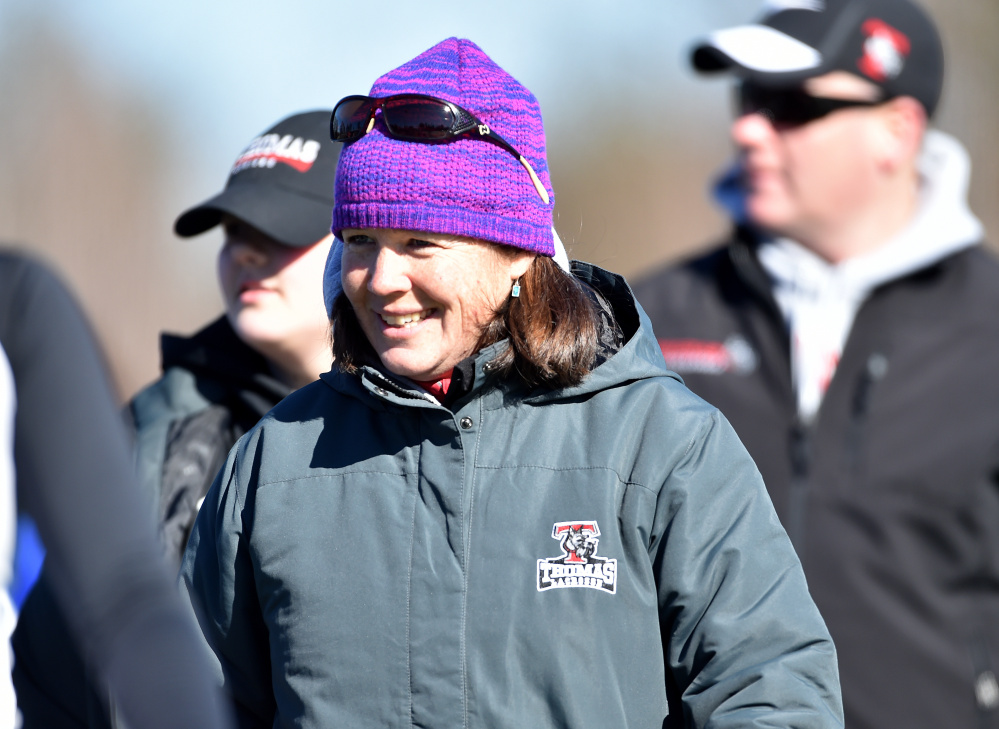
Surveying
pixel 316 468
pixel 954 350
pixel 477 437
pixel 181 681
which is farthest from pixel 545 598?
pixel 954 350

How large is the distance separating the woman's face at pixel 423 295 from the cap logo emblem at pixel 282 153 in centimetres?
112

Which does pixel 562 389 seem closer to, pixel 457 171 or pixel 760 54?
pixel 457 171

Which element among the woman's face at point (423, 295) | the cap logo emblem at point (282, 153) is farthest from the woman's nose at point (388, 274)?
the cap logo emblem at point (282, 153)

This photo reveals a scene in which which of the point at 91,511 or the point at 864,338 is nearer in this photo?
the point at 91,511

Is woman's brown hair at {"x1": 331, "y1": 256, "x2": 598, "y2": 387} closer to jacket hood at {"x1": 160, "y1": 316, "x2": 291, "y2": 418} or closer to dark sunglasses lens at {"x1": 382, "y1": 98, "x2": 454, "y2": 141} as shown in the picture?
dark sunglasses lens at {"x1": 382, "y1": 98, "x2": 454, "y2": 141}

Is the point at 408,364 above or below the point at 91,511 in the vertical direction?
below

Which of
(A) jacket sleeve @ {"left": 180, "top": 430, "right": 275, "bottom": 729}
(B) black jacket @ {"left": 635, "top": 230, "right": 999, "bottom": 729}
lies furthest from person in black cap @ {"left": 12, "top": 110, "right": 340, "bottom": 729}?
(B) black jacket @ {"left": 635, "top": 230, "right": 999, "bottom": 729}

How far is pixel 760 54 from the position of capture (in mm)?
3891

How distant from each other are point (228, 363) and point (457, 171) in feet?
4.20

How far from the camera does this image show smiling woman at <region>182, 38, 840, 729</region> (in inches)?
79.5

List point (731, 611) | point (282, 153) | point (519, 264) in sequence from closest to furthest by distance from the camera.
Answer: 1. point (731, 611)
2. point (519, 264)
3. point (282, 153)

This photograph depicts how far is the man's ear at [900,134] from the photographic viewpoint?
380 centimetres

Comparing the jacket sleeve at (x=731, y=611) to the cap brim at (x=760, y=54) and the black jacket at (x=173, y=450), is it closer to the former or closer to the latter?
the black jacket at (x=173, y=450)

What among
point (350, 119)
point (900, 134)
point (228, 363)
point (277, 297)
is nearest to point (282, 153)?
point (277, 297)
